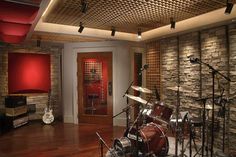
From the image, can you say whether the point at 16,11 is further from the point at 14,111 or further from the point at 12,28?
the point at 14,111

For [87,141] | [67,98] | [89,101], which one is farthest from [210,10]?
[67,98]

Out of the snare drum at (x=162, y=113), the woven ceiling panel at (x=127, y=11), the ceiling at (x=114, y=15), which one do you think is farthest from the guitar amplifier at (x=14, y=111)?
the snare drum at (x=162, y=113)

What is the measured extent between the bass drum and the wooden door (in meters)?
2.70

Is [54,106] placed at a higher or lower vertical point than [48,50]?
lower

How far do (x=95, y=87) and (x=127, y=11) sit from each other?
3.31m

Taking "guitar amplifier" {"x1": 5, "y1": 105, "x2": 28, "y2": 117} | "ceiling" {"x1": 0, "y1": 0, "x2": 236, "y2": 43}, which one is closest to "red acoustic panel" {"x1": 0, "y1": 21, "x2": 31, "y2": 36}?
"ceiling" {"x1": 0, "y1": 0, "x2": 236, "y2": 43}

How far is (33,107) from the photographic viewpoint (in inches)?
295

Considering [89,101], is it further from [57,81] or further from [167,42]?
[167,42]

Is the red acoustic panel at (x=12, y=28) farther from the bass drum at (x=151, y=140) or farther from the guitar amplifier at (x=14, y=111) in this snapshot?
the bass drum at (x=151, y=140)

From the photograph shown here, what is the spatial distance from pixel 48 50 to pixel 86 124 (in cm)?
281

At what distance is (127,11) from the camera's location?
4.20 m

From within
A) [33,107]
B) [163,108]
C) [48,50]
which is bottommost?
[33,107]

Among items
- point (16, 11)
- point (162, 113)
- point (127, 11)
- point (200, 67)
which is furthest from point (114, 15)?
point (200, 67)

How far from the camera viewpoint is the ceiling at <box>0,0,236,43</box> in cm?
375
